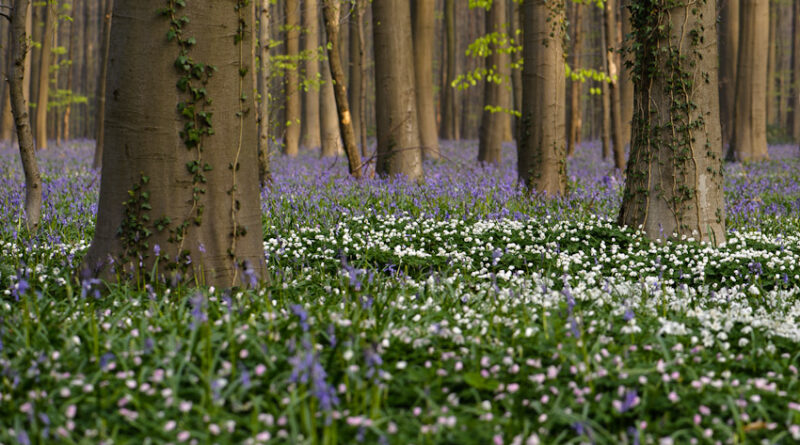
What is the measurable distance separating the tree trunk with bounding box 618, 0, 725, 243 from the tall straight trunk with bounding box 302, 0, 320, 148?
41.4 feet

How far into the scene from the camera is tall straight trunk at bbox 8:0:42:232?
711cm

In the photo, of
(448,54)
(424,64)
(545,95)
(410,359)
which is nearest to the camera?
(410,359)

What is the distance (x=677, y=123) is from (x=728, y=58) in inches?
930

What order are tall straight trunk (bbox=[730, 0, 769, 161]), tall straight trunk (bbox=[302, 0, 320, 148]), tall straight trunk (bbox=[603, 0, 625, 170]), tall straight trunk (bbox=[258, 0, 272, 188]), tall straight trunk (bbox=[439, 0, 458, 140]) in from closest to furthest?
tall straight trunk (bbox=[258, 0, 272, 188]) → tall straight trunk (bbox=[603, 0, 625, 170]) → tall straight trunk (bbox=[730, 0, 769, 161]) → tall straight trunk (bbox=[302, 0, 320, 148]) → tall straight trunk (bbox=[439, 0, 458, 140])

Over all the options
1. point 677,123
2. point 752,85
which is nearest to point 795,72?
point 752,85

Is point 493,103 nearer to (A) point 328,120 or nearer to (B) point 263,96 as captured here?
(A) point 328,120

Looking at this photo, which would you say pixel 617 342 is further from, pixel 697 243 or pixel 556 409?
pixel 697 243

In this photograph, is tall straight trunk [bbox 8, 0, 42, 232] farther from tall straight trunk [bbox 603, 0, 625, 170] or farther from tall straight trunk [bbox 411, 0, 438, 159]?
tall straight trunk [bbox 411, 0, 438, 159]

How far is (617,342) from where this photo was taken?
13.2 feet

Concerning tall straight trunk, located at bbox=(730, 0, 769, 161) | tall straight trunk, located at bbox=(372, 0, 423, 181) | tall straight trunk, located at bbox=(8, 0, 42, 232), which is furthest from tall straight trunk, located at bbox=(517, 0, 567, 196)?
tall straight trunk, located at bbox=(730, 0, 769, 161)

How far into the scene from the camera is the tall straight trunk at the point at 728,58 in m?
24.5

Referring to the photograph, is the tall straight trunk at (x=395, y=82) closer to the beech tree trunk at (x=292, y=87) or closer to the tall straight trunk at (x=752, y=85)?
the beech tree trunk at (x=292, y=87)

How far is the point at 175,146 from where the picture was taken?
4.99m

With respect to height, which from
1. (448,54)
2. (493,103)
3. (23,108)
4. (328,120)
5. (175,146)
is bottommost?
(175,146)
